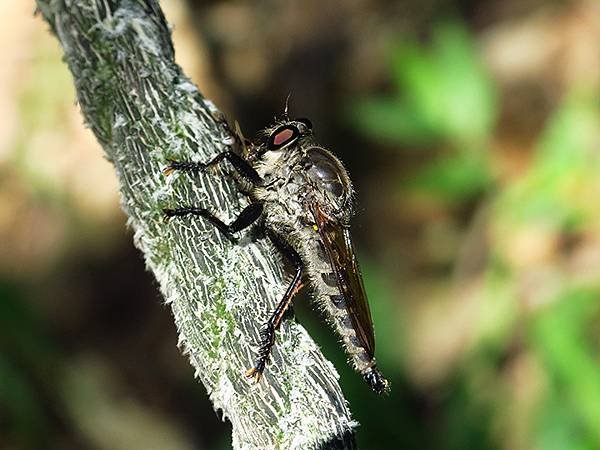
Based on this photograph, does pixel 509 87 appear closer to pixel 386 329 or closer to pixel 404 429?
pixel 386 329

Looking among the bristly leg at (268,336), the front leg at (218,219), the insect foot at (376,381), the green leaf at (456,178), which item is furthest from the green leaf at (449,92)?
the bristly leg at (268,336)

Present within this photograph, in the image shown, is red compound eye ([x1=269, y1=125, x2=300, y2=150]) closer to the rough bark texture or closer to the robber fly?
the robber fly

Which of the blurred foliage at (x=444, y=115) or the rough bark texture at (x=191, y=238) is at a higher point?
the rough bark texture at (x=191, y=238)

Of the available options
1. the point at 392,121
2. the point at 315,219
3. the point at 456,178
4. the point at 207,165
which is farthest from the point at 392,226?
the point at 207,165

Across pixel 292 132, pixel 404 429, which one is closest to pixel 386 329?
pixel 404 429

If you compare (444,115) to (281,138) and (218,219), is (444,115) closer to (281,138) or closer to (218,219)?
(281,138)

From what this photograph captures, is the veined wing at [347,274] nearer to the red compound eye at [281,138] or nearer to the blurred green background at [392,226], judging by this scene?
the red compound eye at [281,138]
